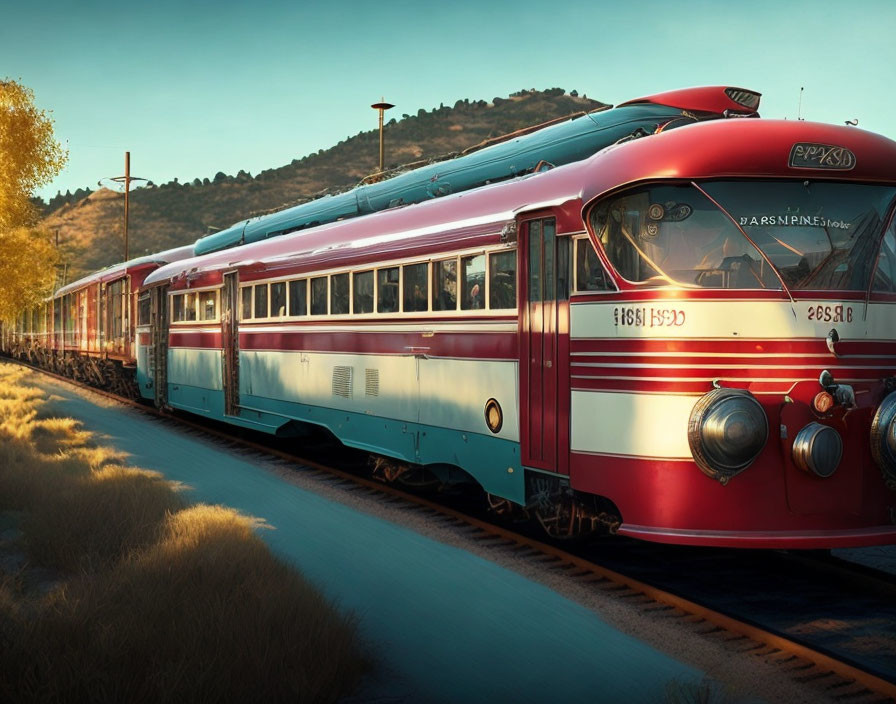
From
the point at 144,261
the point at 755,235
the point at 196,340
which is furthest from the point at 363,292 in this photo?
the point at 144,261

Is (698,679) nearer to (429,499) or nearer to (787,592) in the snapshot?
(787,592)

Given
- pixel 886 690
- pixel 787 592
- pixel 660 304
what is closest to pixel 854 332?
pixel 660 304

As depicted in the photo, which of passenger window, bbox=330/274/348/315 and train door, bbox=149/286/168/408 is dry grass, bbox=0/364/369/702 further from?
train door, bbox=149/286/168/408

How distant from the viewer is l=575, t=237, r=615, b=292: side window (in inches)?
283

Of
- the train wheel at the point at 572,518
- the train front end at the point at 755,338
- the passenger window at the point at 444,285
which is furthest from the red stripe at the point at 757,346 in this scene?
the passenger window at the point at 444,285

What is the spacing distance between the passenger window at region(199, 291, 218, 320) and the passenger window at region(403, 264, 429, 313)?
654 centimetres

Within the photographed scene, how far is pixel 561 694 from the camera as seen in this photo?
5242mm

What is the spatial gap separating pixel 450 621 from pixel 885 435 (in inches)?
122

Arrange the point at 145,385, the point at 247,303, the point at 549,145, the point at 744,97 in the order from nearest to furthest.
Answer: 1. the point at 744,97
2. the point at 549,145
3. the point at 247,303
4. the point at 145,385

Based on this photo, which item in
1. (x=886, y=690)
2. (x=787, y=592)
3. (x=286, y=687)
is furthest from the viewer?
(x=787, y=592)

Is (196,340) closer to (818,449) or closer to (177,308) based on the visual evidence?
(177,308)

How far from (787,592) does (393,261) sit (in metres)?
4.99

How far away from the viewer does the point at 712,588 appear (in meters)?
7.50

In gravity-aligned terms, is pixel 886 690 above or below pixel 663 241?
below
